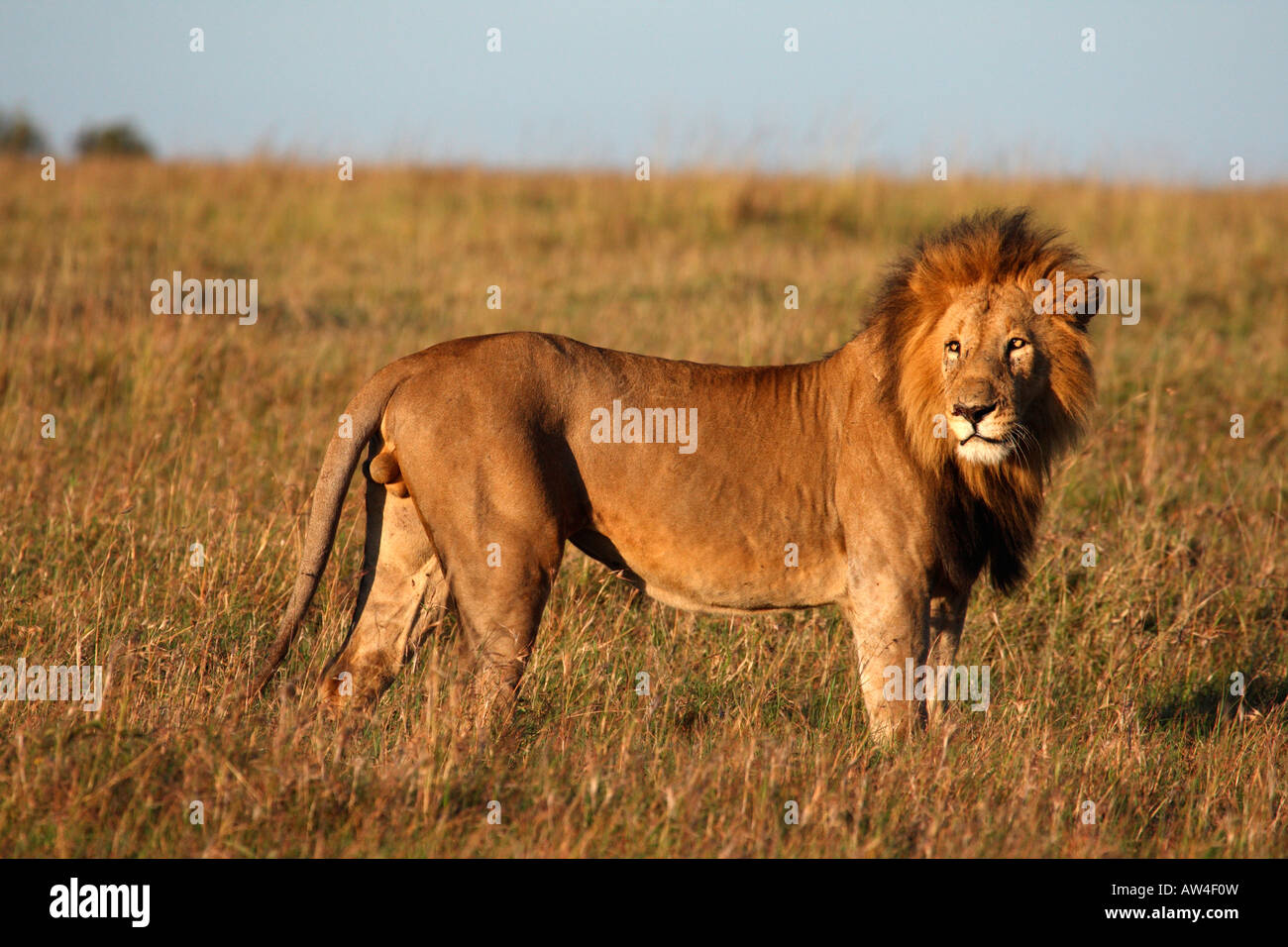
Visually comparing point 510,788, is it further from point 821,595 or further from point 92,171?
point 92,171

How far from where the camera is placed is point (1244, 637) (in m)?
5.62

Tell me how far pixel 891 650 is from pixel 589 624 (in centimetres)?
145

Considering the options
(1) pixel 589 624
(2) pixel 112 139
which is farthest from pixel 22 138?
(1) pixel 589 624

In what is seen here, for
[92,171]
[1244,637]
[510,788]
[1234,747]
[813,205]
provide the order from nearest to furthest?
[510,788] → [1234,747] → [1244,637] → [813,205] → [92,171]

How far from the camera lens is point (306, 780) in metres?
3.38

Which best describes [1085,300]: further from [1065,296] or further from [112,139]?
[112,139]

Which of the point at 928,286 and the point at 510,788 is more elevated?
the point at 928,286

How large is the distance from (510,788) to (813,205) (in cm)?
1079

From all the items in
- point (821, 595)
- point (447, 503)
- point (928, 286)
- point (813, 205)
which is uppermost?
point (813, 205)

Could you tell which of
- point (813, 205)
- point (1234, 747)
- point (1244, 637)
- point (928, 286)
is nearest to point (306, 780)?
point (928, 286)

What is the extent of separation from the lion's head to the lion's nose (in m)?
0.03

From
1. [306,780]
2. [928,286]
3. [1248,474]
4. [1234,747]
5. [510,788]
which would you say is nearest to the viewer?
[306,780]

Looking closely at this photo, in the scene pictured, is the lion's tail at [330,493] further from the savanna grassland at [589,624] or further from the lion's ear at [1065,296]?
the lion's ear at [1065,296]

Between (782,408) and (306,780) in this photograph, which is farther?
(782,408)
